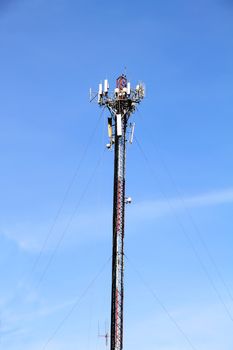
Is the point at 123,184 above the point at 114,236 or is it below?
above

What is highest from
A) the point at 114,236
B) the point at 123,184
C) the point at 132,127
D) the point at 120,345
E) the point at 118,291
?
the point at 132,127

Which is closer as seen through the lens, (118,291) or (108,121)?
(118,291)

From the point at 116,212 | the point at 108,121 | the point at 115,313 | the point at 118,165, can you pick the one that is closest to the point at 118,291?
the point at 115,313

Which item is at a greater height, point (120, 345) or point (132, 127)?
point (132, 127)

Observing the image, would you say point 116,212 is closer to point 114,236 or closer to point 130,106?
point 114,236

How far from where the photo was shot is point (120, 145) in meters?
82.8

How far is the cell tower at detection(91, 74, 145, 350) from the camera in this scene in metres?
76.8

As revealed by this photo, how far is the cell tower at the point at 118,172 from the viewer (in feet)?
252

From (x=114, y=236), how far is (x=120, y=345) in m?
10.8

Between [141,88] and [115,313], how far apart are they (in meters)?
24.1

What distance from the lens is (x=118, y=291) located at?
77438 millimetres

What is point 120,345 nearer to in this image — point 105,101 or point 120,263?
point 120,263

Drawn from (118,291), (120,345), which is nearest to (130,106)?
(118,291)

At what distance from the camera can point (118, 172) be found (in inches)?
3211
